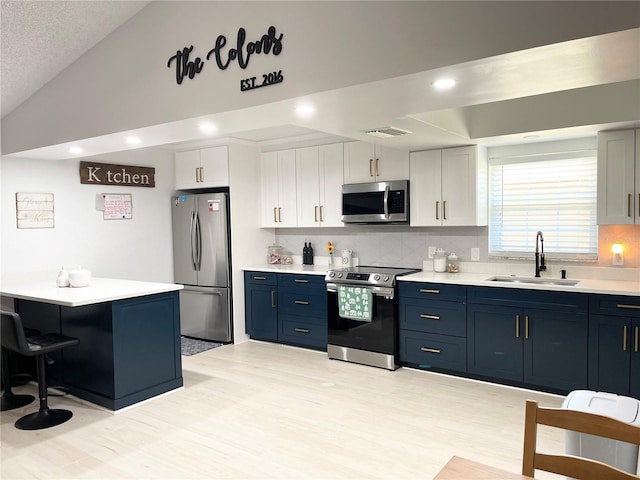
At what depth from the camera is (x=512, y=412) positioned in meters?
3.44

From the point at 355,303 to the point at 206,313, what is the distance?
6.61 feet

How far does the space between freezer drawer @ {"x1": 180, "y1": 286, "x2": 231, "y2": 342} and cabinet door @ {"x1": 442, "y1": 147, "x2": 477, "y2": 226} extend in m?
2.67

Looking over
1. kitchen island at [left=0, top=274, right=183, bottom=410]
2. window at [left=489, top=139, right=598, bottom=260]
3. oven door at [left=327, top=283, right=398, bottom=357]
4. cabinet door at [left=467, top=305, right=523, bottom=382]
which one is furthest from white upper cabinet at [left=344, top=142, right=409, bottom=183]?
kitchen island at [left=0, top=274, right=183, bottom=410]

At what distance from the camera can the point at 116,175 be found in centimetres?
518

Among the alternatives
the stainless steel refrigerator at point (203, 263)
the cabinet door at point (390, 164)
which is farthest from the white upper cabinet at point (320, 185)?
the stainless steel refrigerator at point (203, 263)

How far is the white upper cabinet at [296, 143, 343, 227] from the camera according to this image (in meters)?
5.21

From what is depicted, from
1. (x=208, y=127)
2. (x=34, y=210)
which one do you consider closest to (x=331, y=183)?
(x=208, y=127)

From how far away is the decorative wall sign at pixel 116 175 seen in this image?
495cm

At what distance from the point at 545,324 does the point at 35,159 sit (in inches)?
192

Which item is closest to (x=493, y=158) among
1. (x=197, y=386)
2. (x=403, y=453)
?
(x=403, y=453)

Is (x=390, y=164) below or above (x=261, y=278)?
above

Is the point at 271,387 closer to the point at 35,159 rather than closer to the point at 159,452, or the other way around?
the point at 159,452

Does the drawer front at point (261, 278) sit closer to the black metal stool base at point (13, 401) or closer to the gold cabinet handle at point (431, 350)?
the gold cabinet handle at point (431, 350)

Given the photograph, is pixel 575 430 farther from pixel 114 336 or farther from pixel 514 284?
pixel 114 336
